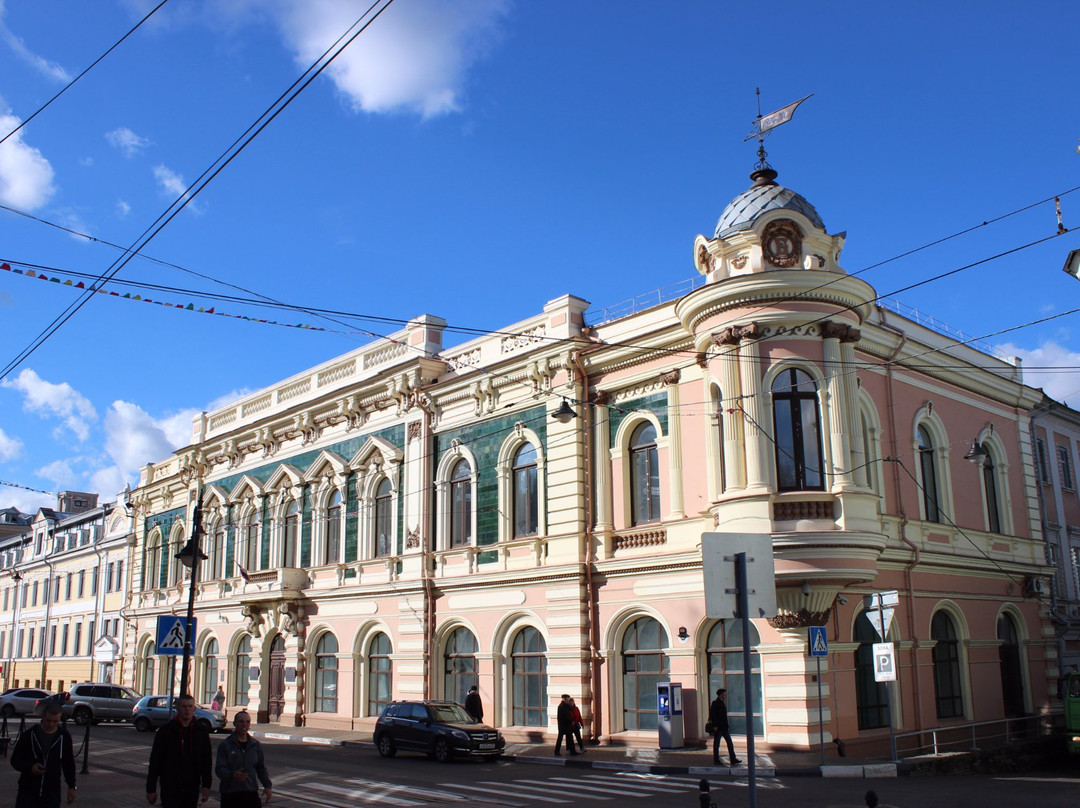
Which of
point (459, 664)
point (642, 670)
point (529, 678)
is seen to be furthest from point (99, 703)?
point (642, 670)

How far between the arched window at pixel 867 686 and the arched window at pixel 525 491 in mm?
8814

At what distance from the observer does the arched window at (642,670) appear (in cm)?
2411

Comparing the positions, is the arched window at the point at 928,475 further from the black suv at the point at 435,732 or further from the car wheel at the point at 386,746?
the car wheel at the point at 386,746

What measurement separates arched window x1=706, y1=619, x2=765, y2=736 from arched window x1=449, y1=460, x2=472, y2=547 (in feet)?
29.3

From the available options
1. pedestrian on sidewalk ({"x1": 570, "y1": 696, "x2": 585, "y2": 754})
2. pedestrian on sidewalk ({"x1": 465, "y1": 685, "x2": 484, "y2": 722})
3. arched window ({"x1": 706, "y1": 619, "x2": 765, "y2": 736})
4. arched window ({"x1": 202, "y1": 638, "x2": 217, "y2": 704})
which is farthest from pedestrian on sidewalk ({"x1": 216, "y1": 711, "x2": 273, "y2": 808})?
arched window ({"x1": 202, "y1": 638, "x2": 217, "y2": 704})

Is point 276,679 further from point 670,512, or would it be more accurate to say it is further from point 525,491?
point 670,512

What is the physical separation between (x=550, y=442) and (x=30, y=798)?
1809cm

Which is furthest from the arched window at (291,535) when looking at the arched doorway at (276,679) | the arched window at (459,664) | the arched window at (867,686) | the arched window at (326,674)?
the arched window at (867,686)

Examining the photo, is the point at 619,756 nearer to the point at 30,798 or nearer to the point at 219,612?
the point at 30,798

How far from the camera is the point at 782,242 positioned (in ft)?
76.2

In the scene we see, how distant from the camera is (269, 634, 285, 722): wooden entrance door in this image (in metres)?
35.5

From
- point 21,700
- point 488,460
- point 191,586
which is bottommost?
point 21,700

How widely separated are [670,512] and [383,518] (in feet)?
38.0

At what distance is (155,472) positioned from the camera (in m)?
47.2
